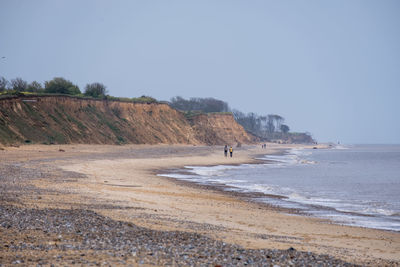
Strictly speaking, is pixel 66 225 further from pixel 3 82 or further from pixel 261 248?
pixel 3 82

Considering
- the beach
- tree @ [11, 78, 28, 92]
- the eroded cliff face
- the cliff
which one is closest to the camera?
the beach

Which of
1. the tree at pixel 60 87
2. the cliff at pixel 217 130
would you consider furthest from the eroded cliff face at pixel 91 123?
the tree at pixel 60 87

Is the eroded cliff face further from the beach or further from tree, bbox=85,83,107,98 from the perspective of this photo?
the beach

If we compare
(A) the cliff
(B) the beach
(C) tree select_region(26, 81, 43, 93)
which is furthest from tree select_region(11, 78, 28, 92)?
(B) the beach

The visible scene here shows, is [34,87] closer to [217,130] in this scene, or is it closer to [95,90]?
[95,90]

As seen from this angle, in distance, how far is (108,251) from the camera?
7.24 m

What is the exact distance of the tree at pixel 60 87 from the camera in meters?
76.3

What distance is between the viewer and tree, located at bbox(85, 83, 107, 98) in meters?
85.3

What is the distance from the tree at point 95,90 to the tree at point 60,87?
5.29 meters

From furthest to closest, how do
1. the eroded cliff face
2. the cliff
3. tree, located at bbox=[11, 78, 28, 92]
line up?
the cliff
tree, located at bbox=[11, 78, 28, 92]
the eroded cliff face

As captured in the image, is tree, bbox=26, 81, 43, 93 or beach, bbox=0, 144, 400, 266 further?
tree, bbox=26, 81, 43, 93

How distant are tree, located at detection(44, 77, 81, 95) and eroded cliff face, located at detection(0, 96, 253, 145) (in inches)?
251

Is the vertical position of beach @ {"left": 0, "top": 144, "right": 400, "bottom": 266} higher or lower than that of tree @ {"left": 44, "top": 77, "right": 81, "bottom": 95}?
lower

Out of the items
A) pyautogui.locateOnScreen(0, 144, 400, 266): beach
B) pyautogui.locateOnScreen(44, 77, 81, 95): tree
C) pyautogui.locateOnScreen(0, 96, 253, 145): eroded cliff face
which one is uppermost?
pyautogui.locateOnScreen(44, 77, 81, 95): tree
